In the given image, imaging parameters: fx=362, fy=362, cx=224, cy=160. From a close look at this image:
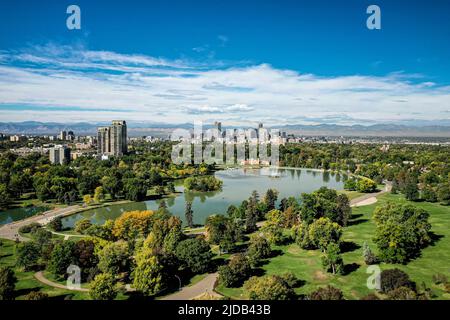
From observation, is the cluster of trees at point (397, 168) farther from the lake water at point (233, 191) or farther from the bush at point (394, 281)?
the bush at point (394, 281)

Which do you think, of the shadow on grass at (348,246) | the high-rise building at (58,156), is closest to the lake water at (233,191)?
the shadow on grass at (348,246)

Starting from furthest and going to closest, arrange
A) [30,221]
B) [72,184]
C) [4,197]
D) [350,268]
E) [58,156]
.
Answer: [58,156] < [72,184] < [4,197] < [30,221] < [350,268]

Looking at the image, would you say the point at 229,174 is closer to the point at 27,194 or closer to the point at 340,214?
the point at 27,194

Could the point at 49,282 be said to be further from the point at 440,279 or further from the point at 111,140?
the point at 111,140

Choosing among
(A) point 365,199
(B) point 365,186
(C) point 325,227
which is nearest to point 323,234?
(C) point 325,227

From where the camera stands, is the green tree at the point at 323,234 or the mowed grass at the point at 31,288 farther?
the green tree at the point at 323,234

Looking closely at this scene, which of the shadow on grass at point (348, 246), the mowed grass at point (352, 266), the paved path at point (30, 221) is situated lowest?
the paved path at point (30, 221)
